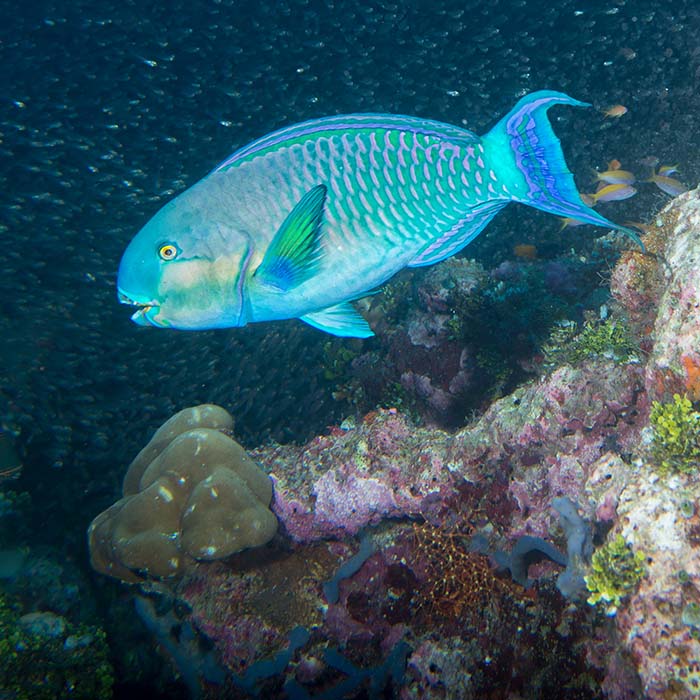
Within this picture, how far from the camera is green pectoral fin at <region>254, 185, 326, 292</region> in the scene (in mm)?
2293

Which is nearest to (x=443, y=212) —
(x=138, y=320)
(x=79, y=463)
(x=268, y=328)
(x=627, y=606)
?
(x=138, y=320)

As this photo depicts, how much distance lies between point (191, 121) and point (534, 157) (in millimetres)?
8990

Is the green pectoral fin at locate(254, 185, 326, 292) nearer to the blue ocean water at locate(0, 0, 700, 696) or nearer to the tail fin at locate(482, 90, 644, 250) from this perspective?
the tail fin at locate(482, 90, 644, 250)

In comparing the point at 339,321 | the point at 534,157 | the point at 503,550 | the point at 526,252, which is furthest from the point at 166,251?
the point at 526,252

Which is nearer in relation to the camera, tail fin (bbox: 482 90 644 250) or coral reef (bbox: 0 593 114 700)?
tail fin (bbox: 482 90 644 250)

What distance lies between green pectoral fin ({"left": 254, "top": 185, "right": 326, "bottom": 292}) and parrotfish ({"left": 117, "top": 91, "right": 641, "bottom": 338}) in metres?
0.01

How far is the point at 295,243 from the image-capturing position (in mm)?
2328

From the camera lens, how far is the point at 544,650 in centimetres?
282

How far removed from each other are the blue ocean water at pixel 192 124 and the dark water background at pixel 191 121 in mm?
33

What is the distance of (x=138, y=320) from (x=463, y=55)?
9.42 m

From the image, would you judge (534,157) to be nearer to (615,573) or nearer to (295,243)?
(295,243)

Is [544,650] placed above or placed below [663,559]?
below

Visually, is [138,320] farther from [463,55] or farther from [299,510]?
[463,55]

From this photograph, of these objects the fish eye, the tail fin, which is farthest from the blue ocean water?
the tail fin
